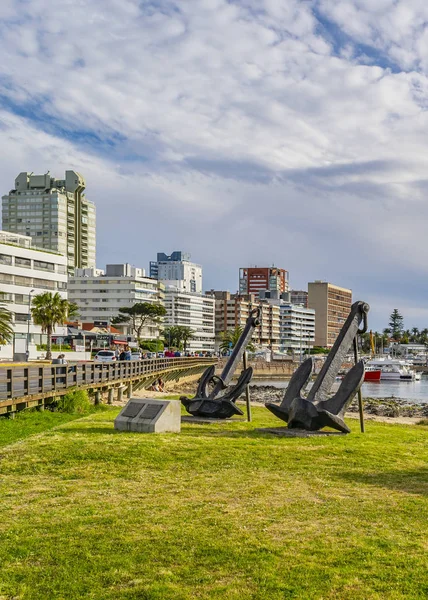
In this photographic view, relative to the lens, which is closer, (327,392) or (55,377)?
(327,392)

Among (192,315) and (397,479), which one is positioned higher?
(192,315)

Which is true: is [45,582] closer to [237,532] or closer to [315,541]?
[237,532]

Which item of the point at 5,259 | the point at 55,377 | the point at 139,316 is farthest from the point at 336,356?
the point at 139,316

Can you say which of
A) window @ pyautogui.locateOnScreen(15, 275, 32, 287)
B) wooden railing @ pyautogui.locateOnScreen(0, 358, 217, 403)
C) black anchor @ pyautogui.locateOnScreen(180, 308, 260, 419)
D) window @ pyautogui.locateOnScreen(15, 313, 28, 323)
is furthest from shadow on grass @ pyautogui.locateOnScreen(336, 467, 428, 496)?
window @ pyautogui.locateOnScreen(15, 275, 32, 287)

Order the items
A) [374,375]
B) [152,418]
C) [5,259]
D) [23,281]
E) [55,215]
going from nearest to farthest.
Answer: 1. [152,418]
2. [5,259]
3. [23,281]
4. [374,375]
5. [55,215]

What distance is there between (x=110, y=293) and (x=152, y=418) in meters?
141

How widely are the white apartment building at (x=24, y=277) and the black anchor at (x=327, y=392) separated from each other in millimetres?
61161

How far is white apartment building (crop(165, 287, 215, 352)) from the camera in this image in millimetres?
186625

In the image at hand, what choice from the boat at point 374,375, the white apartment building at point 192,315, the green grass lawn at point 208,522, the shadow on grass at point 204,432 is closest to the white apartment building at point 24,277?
the boat at point 374,375

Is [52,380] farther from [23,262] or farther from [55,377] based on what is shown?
[23,262]

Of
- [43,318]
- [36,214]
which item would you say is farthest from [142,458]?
[36,214]

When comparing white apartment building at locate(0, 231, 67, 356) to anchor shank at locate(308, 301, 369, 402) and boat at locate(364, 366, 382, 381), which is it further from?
anchor shank at locate(308, 301, 369, 402)

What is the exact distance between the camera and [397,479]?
12219 mm

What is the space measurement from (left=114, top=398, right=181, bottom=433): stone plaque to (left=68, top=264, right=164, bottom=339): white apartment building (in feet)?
446
